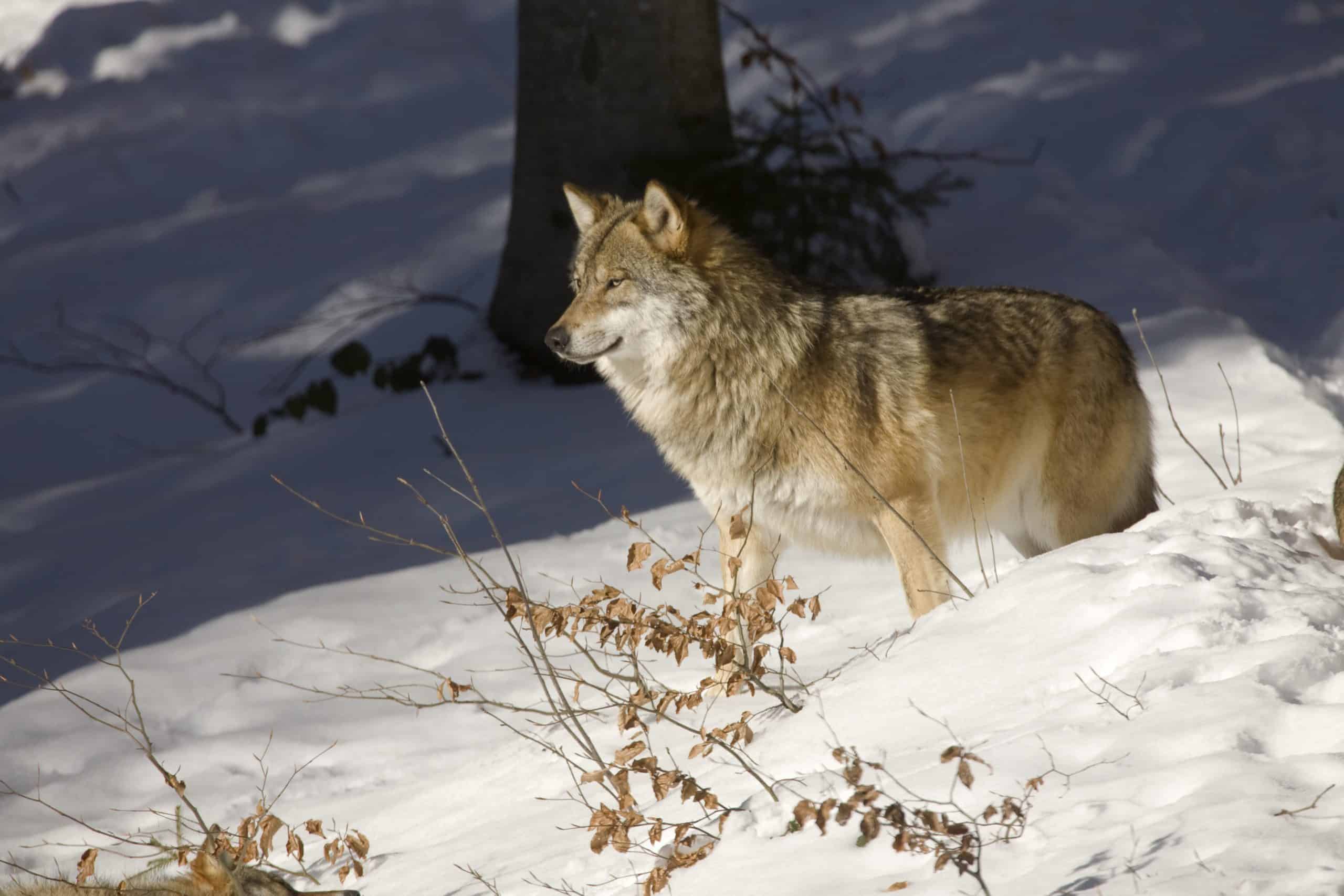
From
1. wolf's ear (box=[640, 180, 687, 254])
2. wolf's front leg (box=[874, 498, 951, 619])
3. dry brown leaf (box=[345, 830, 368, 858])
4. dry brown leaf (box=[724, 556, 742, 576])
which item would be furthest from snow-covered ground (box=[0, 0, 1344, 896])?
wolf's ear (box=[640, 180, 687, 254])

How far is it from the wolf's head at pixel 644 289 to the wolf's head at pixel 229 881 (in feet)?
7.15

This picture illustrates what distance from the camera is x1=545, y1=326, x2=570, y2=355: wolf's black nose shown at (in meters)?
4.78

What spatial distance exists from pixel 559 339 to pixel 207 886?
2.29 metres

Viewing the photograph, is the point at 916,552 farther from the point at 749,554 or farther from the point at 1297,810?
the point at 1297,810

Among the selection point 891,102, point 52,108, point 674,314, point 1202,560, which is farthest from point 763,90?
point 1202,560

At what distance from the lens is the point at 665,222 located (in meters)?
4.95

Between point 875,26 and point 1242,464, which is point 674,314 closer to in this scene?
point 1242,464

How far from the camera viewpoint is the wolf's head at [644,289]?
488 cm

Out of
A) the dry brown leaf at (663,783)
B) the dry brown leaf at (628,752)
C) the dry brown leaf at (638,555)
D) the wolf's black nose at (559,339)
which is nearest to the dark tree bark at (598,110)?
the wolf's black nose at (559,339)

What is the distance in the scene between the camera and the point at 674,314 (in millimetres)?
4910

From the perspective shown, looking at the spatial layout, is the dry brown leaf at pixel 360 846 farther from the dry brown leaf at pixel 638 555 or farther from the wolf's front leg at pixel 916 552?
the wolf's front leg at pixel 916 552

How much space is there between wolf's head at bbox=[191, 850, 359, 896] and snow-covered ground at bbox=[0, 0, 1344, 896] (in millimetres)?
373

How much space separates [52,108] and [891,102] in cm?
1113

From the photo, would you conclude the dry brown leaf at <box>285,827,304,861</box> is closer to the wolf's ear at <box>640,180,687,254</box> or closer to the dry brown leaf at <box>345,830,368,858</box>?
the dry brown leaf at <box>345,830,368,858</box>
